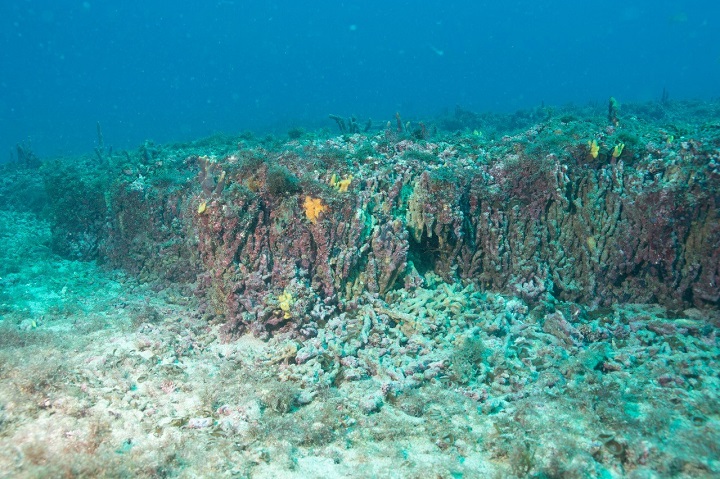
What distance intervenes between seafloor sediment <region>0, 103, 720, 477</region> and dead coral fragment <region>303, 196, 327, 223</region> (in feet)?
0.08

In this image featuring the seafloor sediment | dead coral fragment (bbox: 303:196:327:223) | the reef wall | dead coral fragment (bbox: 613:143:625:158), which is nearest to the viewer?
the seafloor sediment

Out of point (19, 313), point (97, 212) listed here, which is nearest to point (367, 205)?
point (19, 313)

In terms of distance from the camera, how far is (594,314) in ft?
19.5

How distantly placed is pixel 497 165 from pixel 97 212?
362 inches

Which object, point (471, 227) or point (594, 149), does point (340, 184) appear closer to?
point (471, 227)

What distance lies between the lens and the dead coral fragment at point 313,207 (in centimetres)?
597

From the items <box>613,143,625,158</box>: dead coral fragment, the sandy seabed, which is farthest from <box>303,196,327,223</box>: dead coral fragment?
<box>613,143,625,158</box>: dead coral fragment

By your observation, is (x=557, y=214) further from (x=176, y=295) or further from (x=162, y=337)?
(x=176, y=295)

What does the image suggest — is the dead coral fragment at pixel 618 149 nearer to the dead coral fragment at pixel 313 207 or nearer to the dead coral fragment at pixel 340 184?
the dead coral fragment at pixel 340 184

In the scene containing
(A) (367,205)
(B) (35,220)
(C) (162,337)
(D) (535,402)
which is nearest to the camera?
(D) (535,402)

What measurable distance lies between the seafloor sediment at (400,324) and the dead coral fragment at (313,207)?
0.9 inches

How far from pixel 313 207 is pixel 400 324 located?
2186 mm

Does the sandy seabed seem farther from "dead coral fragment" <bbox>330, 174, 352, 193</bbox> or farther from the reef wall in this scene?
"dead coral fragment" <bbox>330, 174, 352, 193</bbox>

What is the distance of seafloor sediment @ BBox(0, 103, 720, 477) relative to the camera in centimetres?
375
